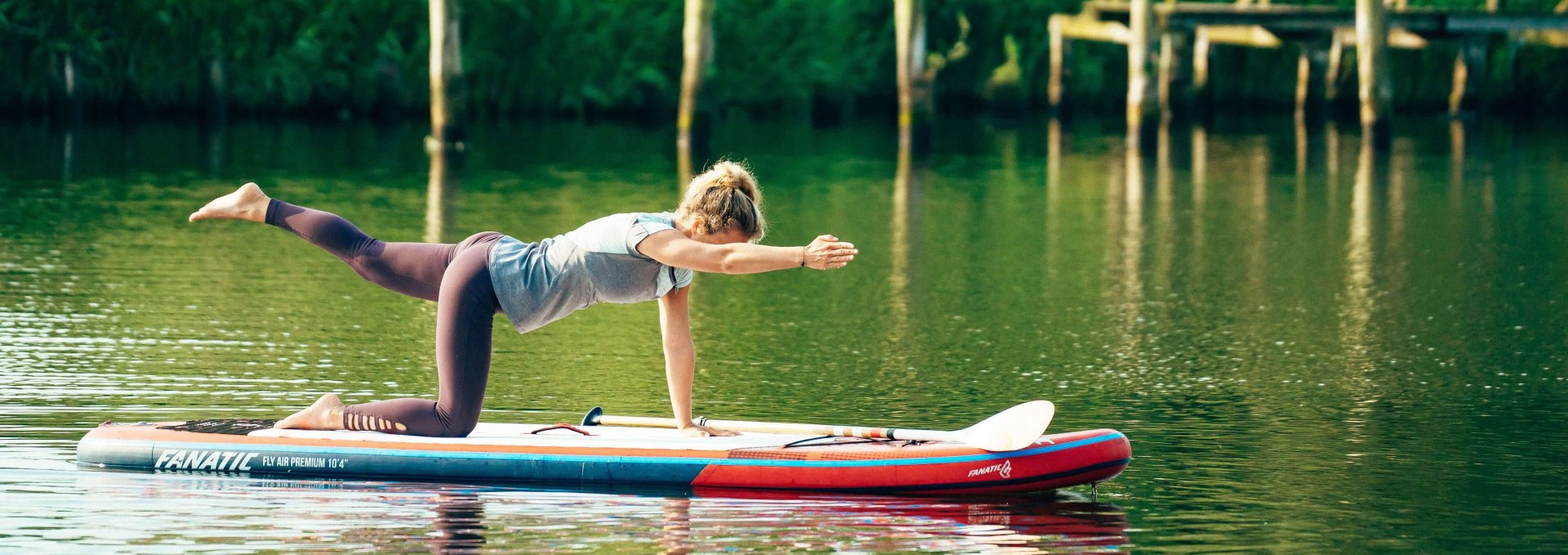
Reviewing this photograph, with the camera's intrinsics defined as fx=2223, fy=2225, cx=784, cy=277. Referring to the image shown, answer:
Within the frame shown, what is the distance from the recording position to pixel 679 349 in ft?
27.9

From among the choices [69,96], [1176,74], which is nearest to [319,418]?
[69,96]

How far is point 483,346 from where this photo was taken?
328 inches

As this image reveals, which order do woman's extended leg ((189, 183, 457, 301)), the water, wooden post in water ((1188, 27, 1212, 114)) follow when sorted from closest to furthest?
1. the water
2. woman's extended leg ((189, 183, 457, 301))
3. wooden post in water ((1188, 27, 1212, 114))

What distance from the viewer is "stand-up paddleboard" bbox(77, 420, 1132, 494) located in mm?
8203

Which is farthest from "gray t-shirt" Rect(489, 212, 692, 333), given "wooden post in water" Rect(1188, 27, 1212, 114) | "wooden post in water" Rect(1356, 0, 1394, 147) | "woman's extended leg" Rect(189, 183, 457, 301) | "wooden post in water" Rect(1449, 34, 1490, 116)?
"wooden post in water" Rect(1449, 34, 1490, 116)

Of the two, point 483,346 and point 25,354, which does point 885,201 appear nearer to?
point 25,354

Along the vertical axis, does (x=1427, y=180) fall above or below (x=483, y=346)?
below

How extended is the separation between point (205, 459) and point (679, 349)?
6.09ft

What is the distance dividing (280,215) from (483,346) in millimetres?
1012

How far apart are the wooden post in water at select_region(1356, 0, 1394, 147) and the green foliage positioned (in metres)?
10.2

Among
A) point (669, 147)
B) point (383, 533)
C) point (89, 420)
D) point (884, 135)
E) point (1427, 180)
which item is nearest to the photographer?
point (383, 533)

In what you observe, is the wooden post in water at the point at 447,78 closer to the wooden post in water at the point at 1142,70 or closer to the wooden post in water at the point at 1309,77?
the wooden post in water at the point at 1142,70

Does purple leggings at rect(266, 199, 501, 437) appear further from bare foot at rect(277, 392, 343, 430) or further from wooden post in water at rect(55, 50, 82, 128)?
wooden post in water at rect(55, 50, 82, 128)

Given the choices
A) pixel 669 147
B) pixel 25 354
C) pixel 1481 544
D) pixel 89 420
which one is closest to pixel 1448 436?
pixel 1481 544
